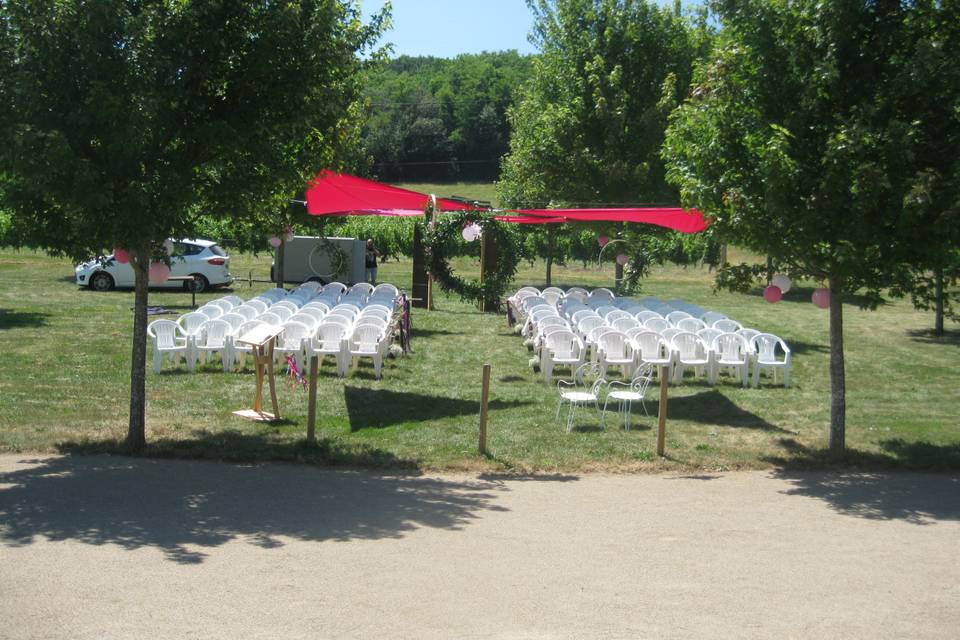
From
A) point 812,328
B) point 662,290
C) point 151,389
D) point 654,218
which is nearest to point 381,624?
point 151,389

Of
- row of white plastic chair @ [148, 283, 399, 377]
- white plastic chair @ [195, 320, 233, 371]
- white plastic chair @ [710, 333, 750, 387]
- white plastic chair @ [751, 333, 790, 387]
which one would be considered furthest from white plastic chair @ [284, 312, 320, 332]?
white plastic chair @ [751, 333, 790, 387]

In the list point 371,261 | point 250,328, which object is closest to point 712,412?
point 250,328

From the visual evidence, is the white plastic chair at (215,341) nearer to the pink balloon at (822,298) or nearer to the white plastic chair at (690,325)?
the white plastic chair at (690,325)

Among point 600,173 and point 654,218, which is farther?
point 600,173

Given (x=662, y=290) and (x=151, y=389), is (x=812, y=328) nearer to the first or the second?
(x=662, y=290)

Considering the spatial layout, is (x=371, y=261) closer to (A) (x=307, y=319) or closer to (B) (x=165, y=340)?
(A) (x=307, y=319)

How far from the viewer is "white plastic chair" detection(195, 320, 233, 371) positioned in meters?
14.9

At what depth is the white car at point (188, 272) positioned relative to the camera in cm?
2778

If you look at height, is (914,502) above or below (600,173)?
below

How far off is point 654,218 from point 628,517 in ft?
30.9

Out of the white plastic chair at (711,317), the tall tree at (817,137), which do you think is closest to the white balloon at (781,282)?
the tall tree at (817,137)

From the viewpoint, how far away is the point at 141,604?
5.64m

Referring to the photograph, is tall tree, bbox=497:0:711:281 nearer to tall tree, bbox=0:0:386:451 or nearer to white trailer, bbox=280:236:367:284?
white trailer, bbox=280:236:367:284

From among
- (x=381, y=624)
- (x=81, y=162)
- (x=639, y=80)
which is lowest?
(x=381, y=624)
